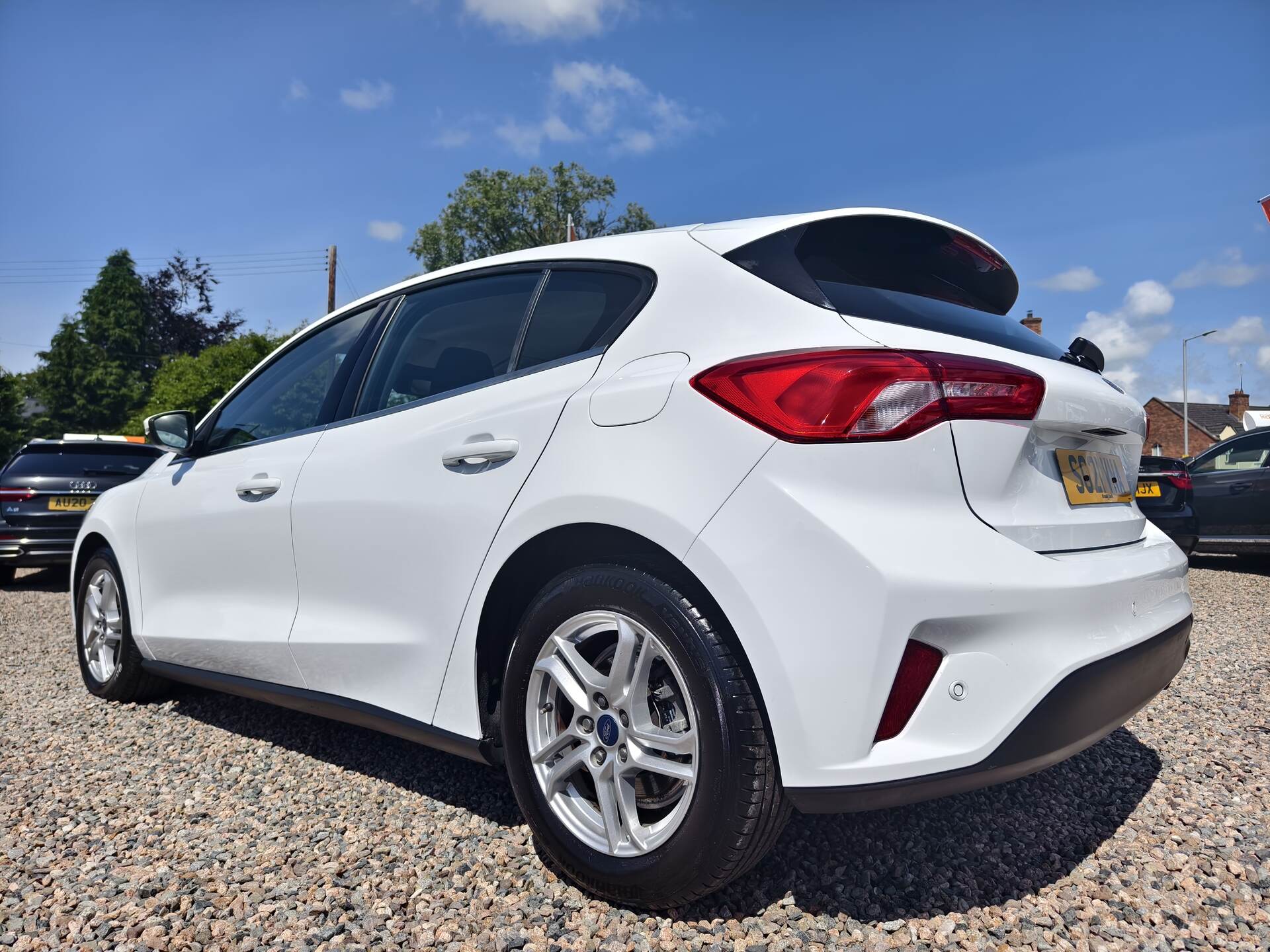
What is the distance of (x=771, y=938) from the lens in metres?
1.96

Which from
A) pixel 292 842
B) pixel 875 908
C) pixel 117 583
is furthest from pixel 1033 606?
pixel 117 583

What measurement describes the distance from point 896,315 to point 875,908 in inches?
55.5

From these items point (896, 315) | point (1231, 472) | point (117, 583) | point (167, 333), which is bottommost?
point (1231, 472)

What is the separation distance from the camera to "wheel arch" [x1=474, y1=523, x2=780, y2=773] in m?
1.93

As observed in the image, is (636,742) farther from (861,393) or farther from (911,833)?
(911,833)

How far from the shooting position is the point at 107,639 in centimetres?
421

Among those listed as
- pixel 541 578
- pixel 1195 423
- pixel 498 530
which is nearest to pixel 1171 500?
pixel 541 578

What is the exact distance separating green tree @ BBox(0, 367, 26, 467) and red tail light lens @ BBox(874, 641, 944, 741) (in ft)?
165

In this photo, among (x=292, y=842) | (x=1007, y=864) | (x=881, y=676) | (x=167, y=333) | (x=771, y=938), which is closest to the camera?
(x=881, y=676)

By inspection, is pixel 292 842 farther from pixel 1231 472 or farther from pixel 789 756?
pixel 1231 472

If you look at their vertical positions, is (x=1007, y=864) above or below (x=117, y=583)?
below

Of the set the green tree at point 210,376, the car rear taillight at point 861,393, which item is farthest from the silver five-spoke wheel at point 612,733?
the green tree at point 210,376

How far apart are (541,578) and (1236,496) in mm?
9224

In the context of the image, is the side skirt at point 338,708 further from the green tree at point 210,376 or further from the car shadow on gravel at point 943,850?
the green tree at point 210,376
